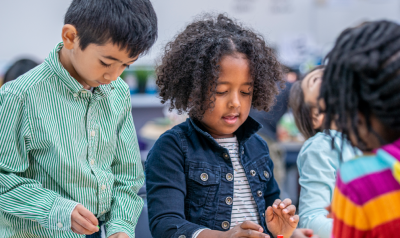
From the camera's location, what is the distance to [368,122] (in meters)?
0.62

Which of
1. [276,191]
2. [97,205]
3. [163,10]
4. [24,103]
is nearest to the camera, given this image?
[24,103]

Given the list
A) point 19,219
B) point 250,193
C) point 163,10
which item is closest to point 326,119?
point 250,193

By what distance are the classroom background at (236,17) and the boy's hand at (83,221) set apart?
9.08 ft

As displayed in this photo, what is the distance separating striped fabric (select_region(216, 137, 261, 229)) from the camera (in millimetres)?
1081

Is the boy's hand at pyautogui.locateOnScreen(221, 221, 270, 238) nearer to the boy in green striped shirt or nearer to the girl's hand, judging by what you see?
the girl's hand

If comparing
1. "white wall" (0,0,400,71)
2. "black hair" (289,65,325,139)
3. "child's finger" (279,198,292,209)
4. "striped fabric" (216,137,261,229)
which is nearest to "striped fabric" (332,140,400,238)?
"child's finger" (279,198,292,209)

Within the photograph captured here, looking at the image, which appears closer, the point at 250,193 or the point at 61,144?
the point at 61,144

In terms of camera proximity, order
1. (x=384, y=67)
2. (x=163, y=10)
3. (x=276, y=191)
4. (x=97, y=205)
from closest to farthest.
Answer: (x=384, y=67), (x=97, y=205), (x=276, y=191), (x=163, y=10)

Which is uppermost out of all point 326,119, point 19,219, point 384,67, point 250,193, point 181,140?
point 384,67

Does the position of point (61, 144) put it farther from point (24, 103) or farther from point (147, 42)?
point (147, 42)

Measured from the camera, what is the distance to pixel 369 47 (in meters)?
0.60

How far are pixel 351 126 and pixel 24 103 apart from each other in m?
0.71

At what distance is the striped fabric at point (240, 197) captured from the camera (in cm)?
108

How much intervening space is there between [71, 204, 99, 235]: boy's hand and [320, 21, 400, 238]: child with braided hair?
530mm
